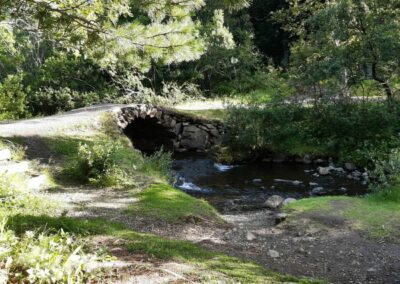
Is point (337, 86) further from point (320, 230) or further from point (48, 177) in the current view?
point (48, 177)

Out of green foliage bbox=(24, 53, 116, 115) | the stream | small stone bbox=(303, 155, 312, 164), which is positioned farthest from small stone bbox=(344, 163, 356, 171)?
green foliage bbox=(24, 53, 116, 115)

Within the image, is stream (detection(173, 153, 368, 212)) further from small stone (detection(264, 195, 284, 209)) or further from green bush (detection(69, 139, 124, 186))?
green bush (detection(69, 139, 124, 186))

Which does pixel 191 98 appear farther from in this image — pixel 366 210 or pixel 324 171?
pixel 366 210

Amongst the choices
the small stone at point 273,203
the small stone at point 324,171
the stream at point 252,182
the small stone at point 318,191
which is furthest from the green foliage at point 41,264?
the small stone at point 324,171

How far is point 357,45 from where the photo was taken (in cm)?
1622

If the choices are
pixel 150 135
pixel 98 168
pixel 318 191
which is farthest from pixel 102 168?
pixel 150 135

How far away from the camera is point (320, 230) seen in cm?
780

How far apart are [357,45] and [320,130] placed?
352 centimetres

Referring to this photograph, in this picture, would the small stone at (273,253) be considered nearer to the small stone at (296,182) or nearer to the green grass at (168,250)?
the green grass at (168,250)

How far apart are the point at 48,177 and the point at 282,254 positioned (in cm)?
554

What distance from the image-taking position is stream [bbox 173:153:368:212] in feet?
40.4

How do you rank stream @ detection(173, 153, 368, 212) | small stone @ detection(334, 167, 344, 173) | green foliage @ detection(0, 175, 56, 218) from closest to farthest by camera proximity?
green foliage @ detection(0, 175, 56, 218), stream @ detection(173, 153, 368, 212), small stone @ detection(334, 167, 344, 173)

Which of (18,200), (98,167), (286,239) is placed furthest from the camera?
(98,167)

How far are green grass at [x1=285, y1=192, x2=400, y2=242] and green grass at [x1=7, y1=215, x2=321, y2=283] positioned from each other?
10.2 ft
